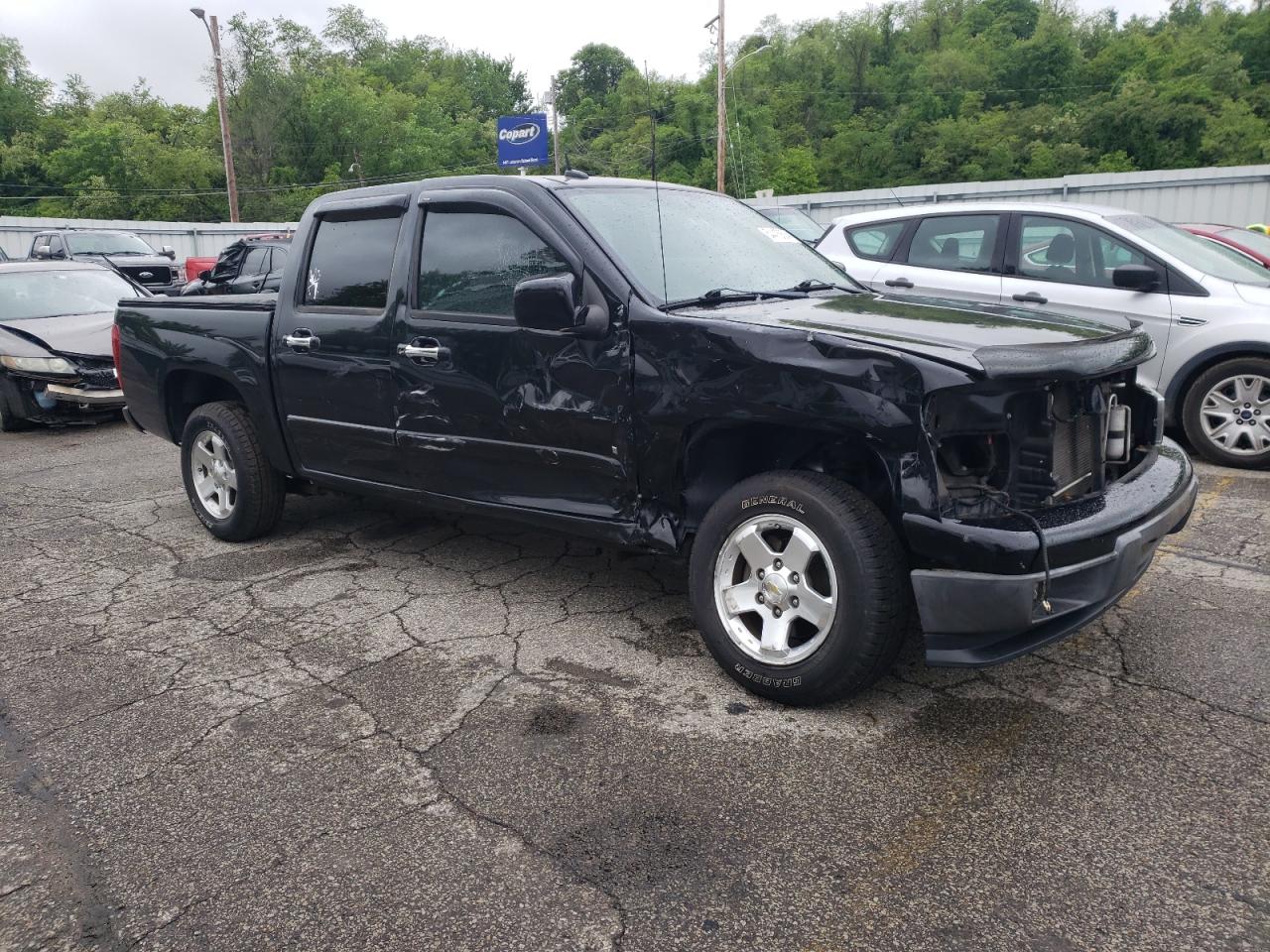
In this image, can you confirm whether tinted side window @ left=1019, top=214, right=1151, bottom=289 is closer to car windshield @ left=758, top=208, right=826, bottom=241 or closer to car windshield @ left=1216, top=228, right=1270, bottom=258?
car windshield @ left=1216, top=228, right=1270, bottom=258

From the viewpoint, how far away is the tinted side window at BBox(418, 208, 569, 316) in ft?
12.5

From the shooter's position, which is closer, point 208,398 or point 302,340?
point 302,340

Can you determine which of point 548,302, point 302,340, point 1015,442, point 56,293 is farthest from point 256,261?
point 1015,442

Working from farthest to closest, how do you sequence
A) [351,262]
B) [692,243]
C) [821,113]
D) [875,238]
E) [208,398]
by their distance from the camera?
[821,113], [875,238], [208,398], [351,262], [692,243]

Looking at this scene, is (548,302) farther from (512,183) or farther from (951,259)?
(951,259)

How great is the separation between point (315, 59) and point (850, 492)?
311ft

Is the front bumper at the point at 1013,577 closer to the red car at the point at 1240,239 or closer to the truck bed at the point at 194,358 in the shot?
the truck bed at the point at 194,358

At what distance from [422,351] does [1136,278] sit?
469cm

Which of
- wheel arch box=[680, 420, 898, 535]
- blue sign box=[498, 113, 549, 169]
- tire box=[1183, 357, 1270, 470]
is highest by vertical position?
blue sign box=[498, 113, 549, 169]

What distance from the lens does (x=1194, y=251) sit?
6715mm

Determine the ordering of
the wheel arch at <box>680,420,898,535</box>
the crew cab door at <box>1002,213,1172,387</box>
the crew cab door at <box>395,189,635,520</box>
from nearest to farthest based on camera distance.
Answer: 1. the wheel arch at <box>680,420,898,535</box>
2. the crew cab door at <box>395,189,635,520</box>
3. the crew cab door at <box>1002,213,1172,387</box>

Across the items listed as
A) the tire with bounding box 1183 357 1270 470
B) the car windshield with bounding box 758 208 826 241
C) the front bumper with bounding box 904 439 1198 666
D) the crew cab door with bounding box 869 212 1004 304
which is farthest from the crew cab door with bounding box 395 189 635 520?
the car windshield with bounding box 758 208 826 241

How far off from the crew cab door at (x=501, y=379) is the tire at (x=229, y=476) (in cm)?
123

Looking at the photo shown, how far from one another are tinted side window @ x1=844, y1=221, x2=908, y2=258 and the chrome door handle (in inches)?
182
